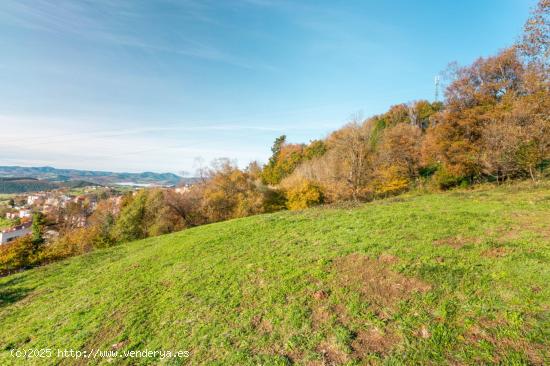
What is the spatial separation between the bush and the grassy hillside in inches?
819

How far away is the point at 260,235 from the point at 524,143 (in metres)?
23.0

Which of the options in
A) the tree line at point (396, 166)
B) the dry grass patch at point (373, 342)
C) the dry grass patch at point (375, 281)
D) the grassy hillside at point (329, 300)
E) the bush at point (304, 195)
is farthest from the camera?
the bush at point (304, 195)

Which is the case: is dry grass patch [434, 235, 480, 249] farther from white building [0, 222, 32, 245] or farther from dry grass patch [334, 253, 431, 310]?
white building [0, 222, 32, 245]

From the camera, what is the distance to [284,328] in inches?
197

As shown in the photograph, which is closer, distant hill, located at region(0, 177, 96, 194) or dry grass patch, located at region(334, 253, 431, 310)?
dry grass patch, located at region(334, 253, 431, 310)

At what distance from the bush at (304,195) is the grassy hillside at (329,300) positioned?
20.8m

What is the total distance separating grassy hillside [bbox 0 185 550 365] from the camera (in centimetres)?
424

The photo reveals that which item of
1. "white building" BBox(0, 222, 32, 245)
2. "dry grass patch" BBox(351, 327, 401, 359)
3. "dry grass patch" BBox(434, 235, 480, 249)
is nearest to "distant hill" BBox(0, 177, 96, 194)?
"white building" BBox(0, 222, 32, 245)

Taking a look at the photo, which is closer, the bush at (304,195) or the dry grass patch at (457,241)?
the dry grass patch at (457,241)

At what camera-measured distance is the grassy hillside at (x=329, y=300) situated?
424 cm

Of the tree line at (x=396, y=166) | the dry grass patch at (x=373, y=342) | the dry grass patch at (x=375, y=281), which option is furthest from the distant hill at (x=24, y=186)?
the dry grass patch at (x=373, y=342)

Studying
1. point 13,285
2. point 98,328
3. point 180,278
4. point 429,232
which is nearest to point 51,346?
point 98,328

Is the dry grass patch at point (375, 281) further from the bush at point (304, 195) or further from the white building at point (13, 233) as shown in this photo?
the white building at point (13, 233)

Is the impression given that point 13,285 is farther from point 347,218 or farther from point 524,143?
point 524,143
